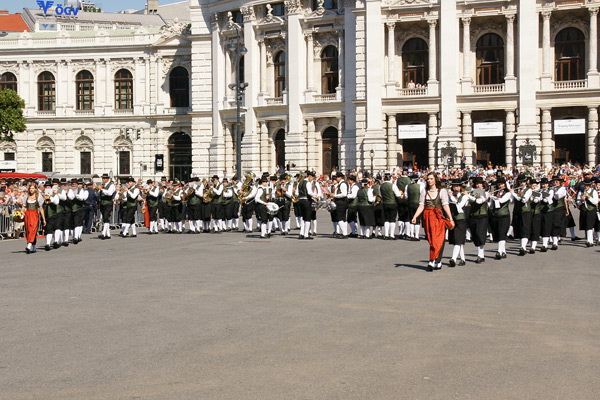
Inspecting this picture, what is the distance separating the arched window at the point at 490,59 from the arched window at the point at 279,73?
43.2ft

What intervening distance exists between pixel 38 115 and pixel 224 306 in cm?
5885

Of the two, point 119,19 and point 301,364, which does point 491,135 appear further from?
point 119,19

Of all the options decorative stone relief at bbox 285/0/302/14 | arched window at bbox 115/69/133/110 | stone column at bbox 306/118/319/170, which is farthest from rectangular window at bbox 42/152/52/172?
decorative stone relief at bbox 285/0/302/14

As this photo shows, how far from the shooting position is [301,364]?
28.3ft

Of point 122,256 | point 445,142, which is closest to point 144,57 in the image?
point 445,142

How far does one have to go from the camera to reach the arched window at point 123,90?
216ft

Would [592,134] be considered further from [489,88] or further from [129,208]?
[129,208]

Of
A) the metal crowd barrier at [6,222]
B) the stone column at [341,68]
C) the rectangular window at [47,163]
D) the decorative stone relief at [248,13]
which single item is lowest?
the metal crowd barrier at [6,222]

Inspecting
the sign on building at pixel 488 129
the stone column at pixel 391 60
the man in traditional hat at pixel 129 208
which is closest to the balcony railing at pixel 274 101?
the stone column at pixel 391 60

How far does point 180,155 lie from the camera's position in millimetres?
65562

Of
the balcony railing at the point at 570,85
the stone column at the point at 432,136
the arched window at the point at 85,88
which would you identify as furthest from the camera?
the arched window at the point at 85,88

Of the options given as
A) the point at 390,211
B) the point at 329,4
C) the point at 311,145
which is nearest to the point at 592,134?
the point at 311,145

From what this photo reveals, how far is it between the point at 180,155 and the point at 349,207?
41495 mm

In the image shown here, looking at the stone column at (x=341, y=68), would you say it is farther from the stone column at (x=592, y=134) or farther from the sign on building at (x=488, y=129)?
the stone column at (x=592, y=134)
